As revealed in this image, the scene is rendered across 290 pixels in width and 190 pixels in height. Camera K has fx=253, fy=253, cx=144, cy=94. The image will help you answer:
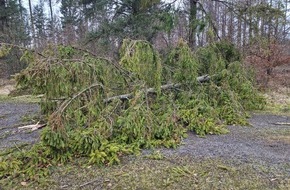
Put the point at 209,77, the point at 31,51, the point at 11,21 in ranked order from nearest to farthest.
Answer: the point at 31,51 → the point at 209,77 → the point at 11,21

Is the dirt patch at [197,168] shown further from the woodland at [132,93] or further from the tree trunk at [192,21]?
the tree trunk at [192,21]

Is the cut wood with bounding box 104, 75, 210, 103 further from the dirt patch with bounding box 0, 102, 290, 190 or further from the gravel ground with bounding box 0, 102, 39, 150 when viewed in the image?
the gravel ground with bounding box 0, 102, 39, 150

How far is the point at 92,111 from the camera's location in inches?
142

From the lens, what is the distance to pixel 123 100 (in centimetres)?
464

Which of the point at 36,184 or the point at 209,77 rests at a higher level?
the point at 209,77

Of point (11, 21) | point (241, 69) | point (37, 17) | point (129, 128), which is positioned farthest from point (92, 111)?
point (37, 17)

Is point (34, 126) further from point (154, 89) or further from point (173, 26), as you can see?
point (173, 26)

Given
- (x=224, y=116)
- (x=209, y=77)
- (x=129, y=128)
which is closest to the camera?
(x=129, y=128)

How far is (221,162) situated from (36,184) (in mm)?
2131

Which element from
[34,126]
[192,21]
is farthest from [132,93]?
[192,21]

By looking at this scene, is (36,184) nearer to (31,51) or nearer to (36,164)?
(36,164)

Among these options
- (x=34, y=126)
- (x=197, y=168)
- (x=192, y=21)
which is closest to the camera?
(x=197, y=168)

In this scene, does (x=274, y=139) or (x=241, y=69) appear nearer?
(x=274, y=139)

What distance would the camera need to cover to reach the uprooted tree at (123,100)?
3088 millimetres
